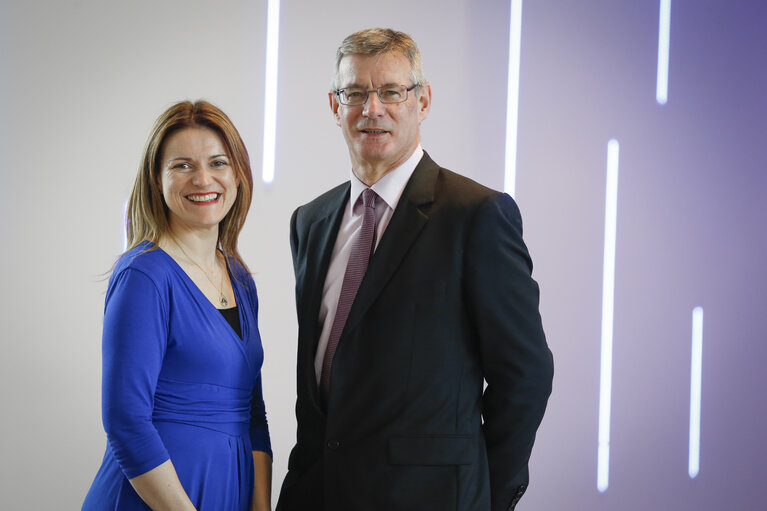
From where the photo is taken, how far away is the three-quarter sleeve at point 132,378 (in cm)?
139

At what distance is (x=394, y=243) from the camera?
4.96 feet

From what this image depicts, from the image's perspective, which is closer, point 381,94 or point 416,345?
point 416,345

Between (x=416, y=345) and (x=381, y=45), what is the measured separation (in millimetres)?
666

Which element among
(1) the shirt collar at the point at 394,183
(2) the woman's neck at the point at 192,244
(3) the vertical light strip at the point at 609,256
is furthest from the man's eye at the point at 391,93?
(3) the vertical light strip at the point at 609,256

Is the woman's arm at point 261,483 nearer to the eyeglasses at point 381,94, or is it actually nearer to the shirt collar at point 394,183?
the shirt collar at point 394,183

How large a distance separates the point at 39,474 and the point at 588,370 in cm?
216

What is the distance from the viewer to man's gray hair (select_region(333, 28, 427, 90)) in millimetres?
1597

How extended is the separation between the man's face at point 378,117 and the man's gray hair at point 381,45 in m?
0.01

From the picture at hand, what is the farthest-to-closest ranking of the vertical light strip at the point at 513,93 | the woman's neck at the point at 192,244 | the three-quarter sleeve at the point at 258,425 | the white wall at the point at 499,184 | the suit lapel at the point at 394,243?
1. the vertical light strip at the point at 513,93
2. the white wall at the point at 499,184
3. the three-quarter sleeve at the point at 258,425
4. the woman's neck at the point at 192,244
5. the suit lapel at the point at 394,243

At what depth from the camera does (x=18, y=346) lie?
257 cm

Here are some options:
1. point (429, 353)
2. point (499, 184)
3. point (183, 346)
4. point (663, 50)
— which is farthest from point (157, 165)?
point (663, 50)

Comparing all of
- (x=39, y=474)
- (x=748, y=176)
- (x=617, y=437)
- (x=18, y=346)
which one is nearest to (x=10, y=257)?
(x=18, y=346)

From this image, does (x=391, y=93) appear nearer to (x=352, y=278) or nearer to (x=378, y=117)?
(x=378, y=117)

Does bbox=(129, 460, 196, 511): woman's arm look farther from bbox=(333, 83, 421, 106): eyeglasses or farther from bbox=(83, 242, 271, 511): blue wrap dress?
bbox=(333, 83, 421, 106): eyeglasses
